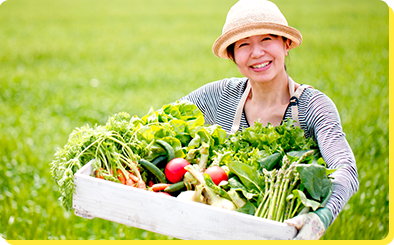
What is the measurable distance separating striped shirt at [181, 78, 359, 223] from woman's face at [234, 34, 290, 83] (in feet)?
0.83

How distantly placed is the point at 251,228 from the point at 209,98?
130 cm

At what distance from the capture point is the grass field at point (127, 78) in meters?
3.58

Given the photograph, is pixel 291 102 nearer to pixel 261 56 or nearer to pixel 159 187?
pixel 261 56

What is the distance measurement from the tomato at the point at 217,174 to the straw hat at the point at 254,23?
2.46 feet

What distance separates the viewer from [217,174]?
5.92ft

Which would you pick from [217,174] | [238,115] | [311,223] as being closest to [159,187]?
[217,174]

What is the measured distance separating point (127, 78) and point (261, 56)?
21.0 feet

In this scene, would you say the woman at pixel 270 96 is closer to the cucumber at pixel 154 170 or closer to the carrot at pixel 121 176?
the cucumber at pixel 154 170

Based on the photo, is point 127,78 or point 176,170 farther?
point 127,78

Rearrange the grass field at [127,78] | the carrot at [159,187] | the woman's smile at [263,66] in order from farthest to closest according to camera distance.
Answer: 1. the grass field at [127,78]
2. the woman's smile at [263,66]
3. the carrot at [159,187]

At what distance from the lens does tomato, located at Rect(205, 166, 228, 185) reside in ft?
5.90

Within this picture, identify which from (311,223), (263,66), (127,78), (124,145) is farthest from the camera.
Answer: (127,78)

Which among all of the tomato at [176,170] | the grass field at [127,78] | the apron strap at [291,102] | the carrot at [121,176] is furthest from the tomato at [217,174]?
the grass field at [127,78]

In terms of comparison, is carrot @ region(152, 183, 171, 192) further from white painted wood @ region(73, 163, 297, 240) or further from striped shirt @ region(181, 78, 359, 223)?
striped shirt @ region(181, 78, 359, 223)
